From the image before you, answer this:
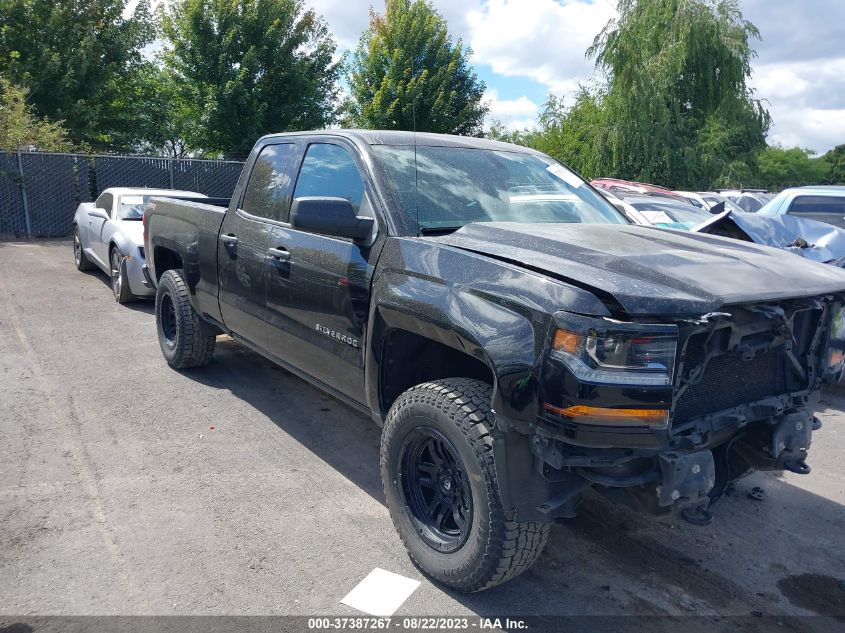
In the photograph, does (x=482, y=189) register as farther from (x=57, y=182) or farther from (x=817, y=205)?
(x=57, y=182)

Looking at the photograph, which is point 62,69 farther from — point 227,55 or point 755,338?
point 755,338

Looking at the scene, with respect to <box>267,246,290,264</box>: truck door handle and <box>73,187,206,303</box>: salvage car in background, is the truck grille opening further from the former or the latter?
<box>73,187,206,303</box>: salvage car in background

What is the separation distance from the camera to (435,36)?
21734mm

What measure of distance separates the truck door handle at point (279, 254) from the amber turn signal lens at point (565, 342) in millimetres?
2114

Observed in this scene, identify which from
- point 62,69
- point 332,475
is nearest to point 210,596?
point 332,475

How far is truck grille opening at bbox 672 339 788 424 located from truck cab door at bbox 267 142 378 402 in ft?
5.11

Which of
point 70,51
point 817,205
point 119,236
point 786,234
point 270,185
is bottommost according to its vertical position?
point 119,236

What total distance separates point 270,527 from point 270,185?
2276 millimetres

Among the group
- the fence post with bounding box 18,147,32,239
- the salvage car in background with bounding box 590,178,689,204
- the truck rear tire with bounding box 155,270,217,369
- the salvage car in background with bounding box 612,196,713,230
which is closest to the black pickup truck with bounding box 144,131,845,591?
the truck rear tire with bounding box 155,270,217,369

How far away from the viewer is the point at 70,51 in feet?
72.9

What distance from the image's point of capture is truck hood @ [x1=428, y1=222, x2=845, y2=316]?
244cm

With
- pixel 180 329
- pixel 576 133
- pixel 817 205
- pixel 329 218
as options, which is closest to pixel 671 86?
pixel 576 133

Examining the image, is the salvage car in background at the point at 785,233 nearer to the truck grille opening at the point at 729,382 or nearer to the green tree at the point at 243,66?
the truck grille opening at the point at 729,382

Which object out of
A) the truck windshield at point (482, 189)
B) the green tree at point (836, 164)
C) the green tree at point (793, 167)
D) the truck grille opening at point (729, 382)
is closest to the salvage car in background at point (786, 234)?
Answer: the truck windshield at point (482, 189)
